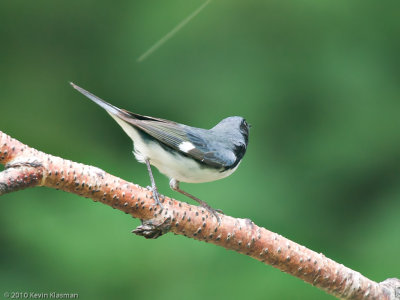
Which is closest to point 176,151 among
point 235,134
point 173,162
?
point 173,162

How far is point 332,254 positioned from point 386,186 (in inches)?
26.4

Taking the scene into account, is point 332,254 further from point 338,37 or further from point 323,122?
point 338,37

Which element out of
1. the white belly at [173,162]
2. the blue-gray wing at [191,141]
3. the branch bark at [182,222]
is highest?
the blue-gray wing at [191,141]

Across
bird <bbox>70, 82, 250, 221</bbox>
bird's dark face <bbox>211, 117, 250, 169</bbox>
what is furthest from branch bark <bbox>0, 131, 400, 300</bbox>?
bird's dark face <bbox>211, 117, 250, 169</bbox>

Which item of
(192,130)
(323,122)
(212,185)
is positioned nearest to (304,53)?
(323,122)

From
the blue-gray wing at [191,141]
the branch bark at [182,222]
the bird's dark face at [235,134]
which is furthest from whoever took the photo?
the bird's dark face at [235,134]

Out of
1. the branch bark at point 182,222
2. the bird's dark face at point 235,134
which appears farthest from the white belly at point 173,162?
the branch bark at point 182,222

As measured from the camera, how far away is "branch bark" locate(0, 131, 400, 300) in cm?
178

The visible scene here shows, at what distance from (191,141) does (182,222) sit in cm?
75

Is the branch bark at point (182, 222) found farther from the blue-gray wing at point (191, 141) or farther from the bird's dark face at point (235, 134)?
the bird's dark face at point (235, 134)

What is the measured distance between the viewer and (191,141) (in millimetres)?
2781

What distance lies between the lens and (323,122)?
4129 millimetres

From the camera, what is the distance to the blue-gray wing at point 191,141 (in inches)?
104

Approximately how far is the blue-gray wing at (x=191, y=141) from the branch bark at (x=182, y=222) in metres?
0.53
